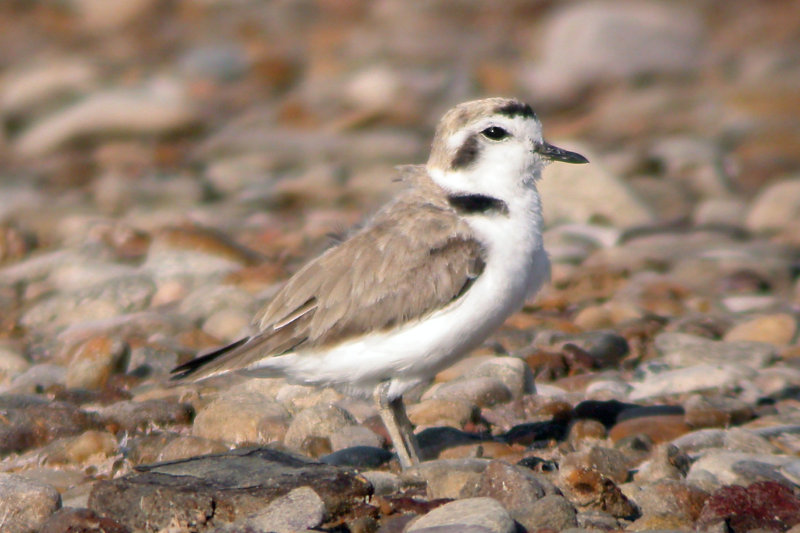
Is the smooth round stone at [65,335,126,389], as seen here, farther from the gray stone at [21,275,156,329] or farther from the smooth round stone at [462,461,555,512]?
the smooth round stone at [462,461,555,512]

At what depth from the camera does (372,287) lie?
5.53 metres

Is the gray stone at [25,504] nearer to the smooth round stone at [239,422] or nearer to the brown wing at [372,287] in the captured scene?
the brown wing at [372,287]

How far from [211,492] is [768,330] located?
4561mm

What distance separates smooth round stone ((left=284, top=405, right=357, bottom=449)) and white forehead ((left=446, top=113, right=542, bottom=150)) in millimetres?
1527

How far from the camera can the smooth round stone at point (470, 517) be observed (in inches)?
165

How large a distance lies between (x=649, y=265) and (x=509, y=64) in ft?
32.0

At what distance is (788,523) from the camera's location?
14.6 feet

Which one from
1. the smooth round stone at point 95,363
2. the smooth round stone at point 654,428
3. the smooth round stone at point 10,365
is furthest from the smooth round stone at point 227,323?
the smooth round stone at point 654,428

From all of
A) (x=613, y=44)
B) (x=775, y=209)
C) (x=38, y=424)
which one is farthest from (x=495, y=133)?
(x=613, y=44)

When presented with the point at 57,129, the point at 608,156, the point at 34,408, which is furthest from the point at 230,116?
the point at 34,408

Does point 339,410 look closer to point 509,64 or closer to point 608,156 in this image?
point 608,156

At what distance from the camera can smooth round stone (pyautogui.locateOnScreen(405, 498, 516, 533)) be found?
13.7 ft

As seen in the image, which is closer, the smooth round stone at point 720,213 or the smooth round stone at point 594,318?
the smooth round stone at point 594,318

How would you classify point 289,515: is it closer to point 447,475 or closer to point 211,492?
point 211,492
